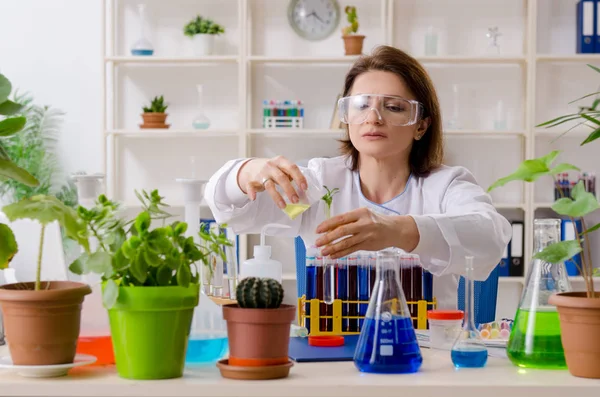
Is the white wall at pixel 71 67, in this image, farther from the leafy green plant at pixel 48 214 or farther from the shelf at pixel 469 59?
the leafy green plant at pixel 48 214

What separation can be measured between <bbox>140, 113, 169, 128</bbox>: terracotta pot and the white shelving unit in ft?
0.29

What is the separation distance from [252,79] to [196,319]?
3459mm

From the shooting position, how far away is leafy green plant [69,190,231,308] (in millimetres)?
1018

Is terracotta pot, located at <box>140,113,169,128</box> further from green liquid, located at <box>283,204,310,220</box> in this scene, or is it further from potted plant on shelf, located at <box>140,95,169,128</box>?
green liquid, located at <box>283,204,310,220</box>

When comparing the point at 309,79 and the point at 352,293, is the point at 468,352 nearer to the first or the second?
the point at 352,293

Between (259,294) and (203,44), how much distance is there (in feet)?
11.3

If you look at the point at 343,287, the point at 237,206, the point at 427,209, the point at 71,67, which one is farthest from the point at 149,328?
the point at 71,67

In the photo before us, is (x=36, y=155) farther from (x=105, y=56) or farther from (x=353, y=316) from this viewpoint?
(x=353, y=316)

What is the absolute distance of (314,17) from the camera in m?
4.46

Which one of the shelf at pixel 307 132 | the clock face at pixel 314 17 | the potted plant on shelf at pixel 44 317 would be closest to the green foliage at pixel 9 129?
the potted plant on shelf at pixel 44 317

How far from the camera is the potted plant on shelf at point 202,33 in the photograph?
4312mm

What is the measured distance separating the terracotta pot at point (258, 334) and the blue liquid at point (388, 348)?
0.43 ft

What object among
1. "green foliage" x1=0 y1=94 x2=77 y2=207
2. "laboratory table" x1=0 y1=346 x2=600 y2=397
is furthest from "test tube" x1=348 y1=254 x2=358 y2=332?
"green foliage" x1=0 y1=94 x2=77 y2=207

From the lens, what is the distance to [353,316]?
4.95 feet
